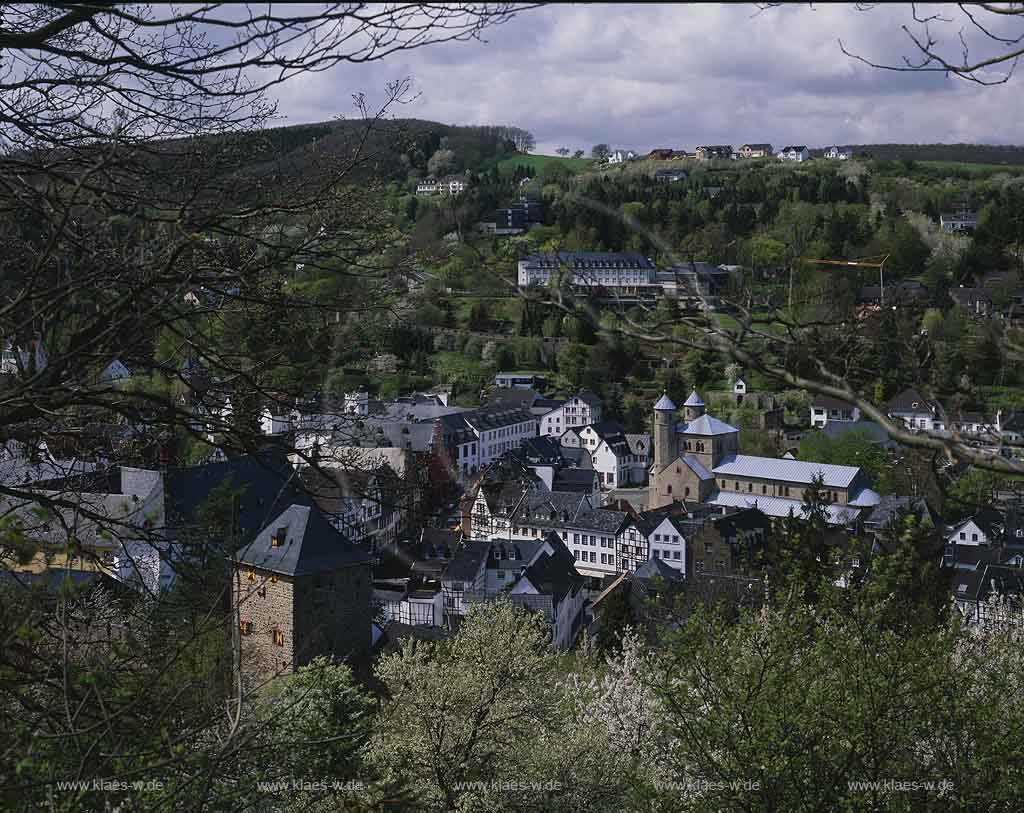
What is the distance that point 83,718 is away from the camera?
3.26 meters

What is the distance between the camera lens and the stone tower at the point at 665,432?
42.1 metres

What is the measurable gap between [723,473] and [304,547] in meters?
29.7

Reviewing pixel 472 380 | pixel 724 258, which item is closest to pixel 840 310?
pixel 724 258

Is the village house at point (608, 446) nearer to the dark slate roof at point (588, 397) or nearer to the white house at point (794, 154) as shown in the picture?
the dark slate roof at point (588, 397)

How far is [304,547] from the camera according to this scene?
15039mm

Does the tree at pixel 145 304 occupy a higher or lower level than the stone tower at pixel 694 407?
higher

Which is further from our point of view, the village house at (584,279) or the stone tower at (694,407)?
the stone tower at (694,407)

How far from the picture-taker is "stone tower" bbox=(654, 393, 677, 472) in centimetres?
4209

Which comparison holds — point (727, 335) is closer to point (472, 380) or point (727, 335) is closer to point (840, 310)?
point (840, 310)

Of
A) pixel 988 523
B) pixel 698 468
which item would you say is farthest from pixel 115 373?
pixel 698 468

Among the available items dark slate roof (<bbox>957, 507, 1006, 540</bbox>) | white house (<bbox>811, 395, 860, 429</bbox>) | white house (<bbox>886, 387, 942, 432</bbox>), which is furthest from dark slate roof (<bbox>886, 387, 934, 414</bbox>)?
white house (<bbox>811, 395, 860, 429</bbox>)

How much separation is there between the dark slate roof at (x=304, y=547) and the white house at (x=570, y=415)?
32240 mm

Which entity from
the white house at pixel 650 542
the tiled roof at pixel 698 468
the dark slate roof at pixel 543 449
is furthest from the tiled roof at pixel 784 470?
the white house at pixel 650 542

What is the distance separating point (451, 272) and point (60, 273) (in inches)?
61.4
